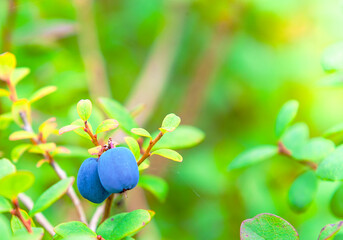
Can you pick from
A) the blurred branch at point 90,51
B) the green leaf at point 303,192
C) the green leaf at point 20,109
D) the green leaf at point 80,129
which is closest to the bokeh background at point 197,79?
the blurred branch at point 90,51

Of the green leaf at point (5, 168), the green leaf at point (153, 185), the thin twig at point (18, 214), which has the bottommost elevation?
the green leaf at point (153, 185)

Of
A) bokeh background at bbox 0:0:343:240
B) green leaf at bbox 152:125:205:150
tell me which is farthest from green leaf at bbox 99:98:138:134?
bokeh background at bbox 0:0:343:240

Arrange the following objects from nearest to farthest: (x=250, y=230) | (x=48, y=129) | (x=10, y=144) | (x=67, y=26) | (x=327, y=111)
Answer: (x=250, y=230) → (x=48, y=129) → (x=10, y=144) → (x=67, y=26) → (x=327, y=111)

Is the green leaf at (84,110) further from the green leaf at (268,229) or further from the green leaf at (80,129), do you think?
the green leaf at (268,229)

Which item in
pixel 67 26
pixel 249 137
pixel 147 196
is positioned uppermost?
pixel 67 26

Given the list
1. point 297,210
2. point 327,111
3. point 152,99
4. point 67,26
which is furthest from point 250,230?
point 327,111

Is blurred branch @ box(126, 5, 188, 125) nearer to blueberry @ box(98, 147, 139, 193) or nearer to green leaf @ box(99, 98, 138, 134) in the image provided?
green leaf @ box(99, 98, 138, 134)

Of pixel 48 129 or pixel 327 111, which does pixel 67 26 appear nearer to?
pixel 48 129
